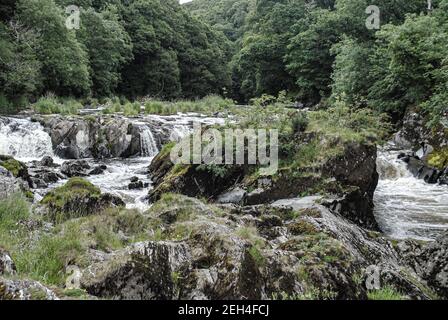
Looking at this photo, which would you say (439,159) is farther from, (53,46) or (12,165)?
(53,46)

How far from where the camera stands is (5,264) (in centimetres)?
371

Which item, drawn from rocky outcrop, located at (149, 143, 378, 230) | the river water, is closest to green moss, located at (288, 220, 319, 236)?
rocky outcrop, located at (149, 143, 378, 230)

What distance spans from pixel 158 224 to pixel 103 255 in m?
1.49

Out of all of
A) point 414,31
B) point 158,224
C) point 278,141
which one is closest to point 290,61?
point 414,31

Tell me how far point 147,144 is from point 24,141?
5.12 meters

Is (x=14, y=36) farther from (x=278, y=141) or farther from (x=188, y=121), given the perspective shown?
(x=278, y=141)

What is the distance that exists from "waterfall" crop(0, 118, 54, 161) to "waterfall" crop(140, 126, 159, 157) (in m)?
3.78

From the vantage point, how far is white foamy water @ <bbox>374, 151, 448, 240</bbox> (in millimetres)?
9797

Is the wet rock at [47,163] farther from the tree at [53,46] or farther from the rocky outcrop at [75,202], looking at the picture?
the tree at [53,46]

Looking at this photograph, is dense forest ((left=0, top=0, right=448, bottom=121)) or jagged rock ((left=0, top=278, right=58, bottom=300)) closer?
jagged rock ((left=0, top=278, right=58, bottom=300))

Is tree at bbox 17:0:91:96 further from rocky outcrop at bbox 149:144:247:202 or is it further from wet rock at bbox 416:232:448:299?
wet rock at bbox 416:232:448:299

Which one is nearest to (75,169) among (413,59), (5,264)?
(5,264)

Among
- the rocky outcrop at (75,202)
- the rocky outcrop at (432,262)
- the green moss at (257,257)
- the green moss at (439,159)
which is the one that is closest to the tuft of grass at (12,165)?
the rocky outcrop at (75,202)

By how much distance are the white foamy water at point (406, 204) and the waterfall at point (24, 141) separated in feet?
43.5
